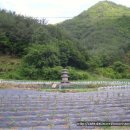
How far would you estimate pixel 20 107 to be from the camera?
28.0 feet

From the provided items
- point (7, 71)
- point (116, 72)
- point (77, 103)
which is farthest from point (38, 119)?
point (116, 72)

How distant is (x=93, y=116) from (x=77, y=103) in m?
1.83

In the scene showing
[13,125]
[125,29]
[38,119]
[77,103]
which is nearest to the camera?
[13,125]

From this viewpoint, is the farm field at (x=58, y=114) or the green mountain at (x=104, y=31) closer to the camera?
the farm field at (x=58, y=114)

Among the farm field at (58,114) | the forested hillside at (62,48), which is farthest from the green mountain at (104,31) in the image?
the farm field at (58,114)

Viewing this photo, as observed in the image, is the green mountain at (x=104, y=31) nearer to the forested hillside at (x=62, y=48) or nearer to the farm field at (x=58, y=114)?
the forested hillside at (x=62, y=48)

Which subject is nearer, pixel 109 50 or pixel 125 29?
pixel 109 50

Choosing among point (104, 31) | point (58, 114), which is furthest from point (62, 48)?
point (58, 114)

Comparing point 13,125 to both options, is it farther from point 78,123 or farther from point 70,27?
point 70,27

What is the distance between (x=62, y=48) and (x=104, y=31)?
31.1 meters

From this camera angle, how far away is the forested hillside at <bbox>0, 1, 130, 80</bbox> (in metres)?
37.7

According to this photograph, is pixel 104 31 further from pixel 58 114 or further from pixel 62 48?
pixel 58 114

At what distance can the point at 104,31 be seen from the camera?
7112 cm

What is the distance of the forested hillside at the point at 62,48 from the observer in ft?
124
